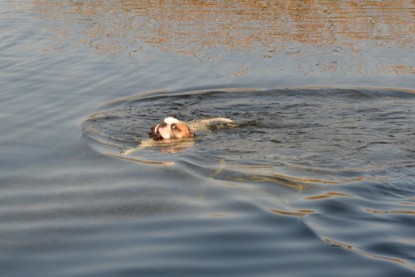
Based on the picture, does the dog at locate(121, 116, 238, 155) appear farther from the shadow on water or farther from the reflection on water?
the reflection on water

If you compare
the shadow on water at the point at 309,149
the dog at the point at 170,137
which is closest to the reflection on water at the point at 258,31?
the shadow on water at the point at 309,149

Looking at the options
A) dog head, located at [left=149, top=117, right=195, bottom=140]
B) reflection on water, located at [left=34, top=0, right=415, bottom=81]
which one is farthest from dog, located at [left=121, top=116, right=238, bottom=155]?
reflection on water, located at [left=34, top=0, right=415, bottom=81]

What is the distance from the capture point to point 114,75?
11852mm

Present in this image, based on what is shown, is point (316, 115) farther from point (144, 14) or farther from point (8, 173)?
point (144, 14)

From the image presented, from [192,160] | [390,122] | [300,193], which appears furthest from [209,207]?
[390,122]

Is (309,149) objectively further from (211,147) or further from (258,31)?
(258,31)

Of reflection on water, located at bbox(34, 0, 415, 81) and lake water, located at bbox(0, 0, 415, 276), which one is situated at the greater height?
reflection on water, located at bbox(34, 0, 415, 81)

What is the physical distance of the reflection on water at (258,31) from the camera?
489 inches

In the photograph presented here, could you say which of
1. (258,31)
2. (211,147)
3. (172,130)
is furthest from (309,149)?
(258,31)

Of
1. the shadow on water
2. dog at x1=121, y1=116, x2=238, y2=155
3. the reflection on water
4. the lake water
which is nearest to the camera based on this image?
the lake water

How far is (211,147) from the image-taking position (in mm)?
8523

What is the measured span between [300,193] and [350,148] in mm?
1605

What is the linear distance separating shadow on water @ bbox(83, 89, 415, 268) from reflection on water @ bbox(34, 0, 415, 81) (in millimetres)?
1602

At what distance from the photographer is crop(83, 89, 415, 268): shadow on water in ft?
20.6
